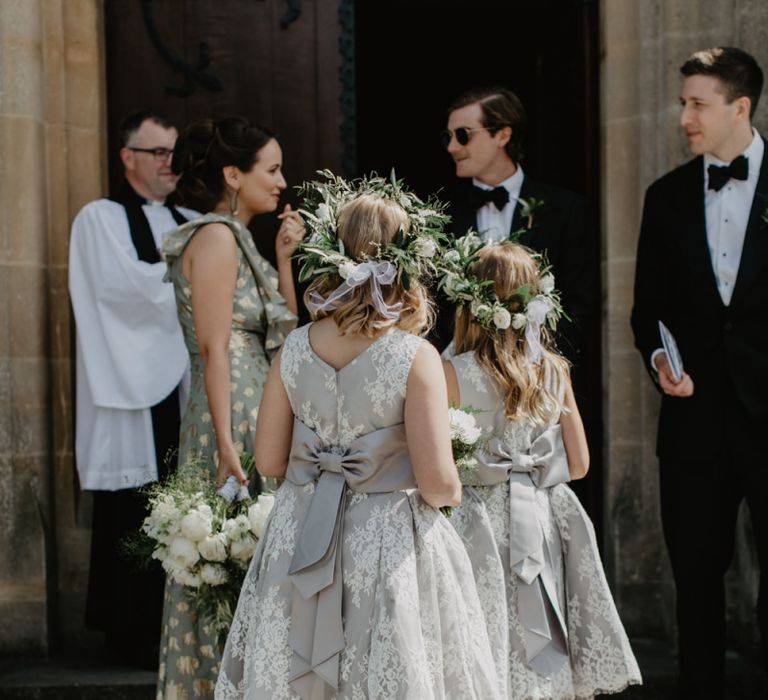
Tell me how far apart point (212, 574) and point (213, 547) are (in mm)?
95

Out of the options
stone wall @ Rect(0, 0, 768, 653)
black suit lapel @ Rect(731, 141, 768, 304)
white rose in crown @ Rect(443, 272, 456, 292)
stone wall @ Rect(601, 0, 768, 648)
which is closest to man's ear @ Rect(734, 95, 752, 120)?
black suit lapel @ Rect(731, 141, 768, 304)

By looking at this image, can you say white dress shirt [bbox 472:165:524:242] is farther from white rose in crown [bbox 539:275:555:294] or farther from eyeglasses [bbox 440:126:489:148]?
white rose in crown [bbox 539:275:555:294]

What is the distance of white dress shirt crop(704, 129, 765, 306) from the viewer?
486 cm

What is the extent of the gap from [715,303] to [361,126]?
20.6 feet

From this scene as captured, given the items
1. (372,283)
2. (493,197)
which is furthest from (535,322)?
(493,197)

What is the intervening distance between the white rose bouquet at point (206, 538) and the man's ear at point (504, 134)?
2209 mm

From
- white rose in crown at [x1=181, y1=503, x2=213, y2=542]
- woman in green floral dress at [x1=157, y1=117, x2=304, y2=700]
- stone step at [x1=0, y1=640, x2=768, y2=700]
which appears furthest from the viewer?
stone step at [x1=0, y1=640, x2=768, y2=700]

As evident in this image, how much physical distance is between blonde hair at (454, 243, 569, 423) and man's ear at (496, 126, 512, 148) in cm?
144

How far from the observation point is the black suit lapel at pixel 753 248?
15.7 feet

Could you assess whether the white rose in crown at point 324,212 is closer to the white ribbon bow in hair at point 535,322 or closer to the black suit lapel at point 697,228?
the white ribbon bow in hair at point 535,322

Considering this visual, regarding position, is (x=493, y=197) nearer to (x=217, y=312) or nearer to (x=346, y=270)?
(x=217, y=312)

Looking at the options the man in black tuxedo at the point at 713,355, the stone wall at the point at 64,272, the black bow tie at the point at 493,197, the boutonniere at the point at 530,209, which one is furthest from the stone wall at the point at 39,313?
the man in black tuxedo at the point at 713,355

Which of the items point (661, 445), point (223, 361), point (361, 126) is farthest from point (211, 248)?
point (361, 126)

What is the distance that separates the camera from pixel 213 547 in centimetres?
386
